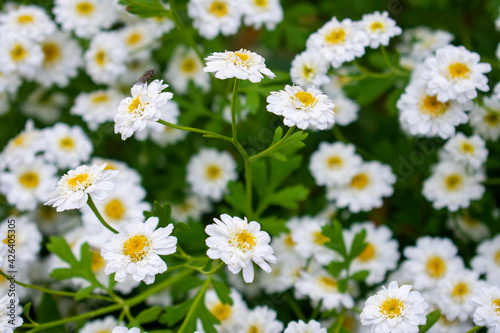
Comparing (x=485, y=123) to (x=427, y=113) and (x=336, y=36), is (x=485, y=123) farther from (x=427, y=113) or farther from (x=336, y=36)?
(x=336, y=36)

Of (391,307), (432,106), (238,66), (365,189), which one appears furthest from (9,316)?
(432,106)

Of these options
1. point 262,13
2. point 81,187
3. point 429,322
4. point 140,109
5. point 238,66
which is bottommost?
point 429,322

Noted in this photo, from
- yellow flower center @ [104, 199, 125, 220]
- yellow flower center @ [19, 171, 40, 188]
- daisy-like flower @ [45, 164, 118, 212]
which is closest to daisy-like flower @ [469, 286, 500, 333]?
daisy-like flower @ [45, 164, 118, 212]

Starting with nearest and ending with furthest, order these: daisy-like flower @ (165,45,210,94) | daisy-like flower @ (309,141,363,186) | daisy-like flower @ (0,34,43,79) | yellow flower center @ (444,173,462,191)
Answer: yellow flower center @ (444,173,462,191) < daisy-like flower @ (309,141,363,186) < daisy-like flower @ (0,34,43,79) < daisy-like flower @ (165,45,210,94)

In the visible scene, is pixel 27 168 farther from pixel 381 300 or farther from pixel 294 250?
pixel 381 300

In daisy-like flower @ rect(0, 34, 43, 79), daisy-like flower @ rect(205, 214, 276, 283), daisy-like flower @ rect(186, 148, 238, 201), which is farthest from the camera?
daisy-like flower @ rect(186, 148, 238, 201)

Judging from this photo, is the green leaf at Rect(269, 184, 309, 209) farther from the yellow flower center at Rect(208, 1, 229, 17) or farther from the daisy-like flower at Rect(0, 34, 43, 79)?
the daisy-like flower at Rect(0, 34, 43, 79)
